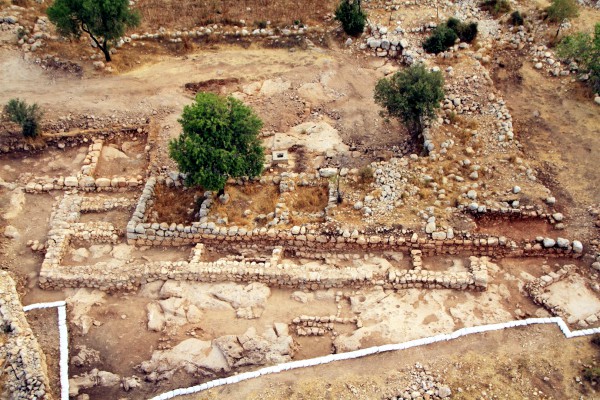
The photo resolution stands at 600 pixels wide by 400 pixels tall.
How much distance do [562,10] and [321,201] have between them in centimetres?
1713

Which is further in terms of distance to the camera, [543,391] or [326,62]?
[326,62]

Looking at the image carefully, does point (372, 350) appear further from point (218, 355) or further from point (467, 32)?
point (467, 32)

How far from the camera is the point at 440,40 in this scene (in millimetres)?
29094

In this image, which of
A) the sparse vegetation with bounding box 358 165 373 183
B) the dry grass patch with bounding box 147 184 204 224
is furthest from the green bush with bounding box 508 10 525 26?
the dry grass patch with bounding box 147 184 204 224

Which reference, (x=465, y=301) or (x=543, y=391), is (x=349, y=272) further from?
A: (x=543, y=391)

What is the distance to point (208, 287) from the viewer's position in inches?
816

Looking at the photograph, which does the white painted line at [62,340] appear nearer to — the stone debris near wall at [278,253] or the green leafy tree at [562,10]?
the stone debris near wall at [278,253]

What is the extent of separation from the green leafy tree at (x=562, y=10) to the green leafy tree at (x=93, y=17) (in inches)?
863

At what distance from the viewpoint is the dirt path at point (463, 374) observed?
16.5 m

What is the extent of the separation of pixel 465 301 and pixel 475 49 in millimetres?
15499

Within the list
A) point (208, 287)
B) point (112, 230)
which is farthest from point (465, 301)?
point (112, 230)

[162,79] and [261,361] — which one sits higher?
[162,79]

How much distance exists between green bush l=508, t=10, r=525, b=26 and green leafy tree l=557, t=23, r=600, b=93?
370 centimetres

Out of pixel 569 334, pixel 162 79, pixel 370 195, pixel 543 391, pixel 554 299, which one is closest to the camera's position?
pixel 543 391
